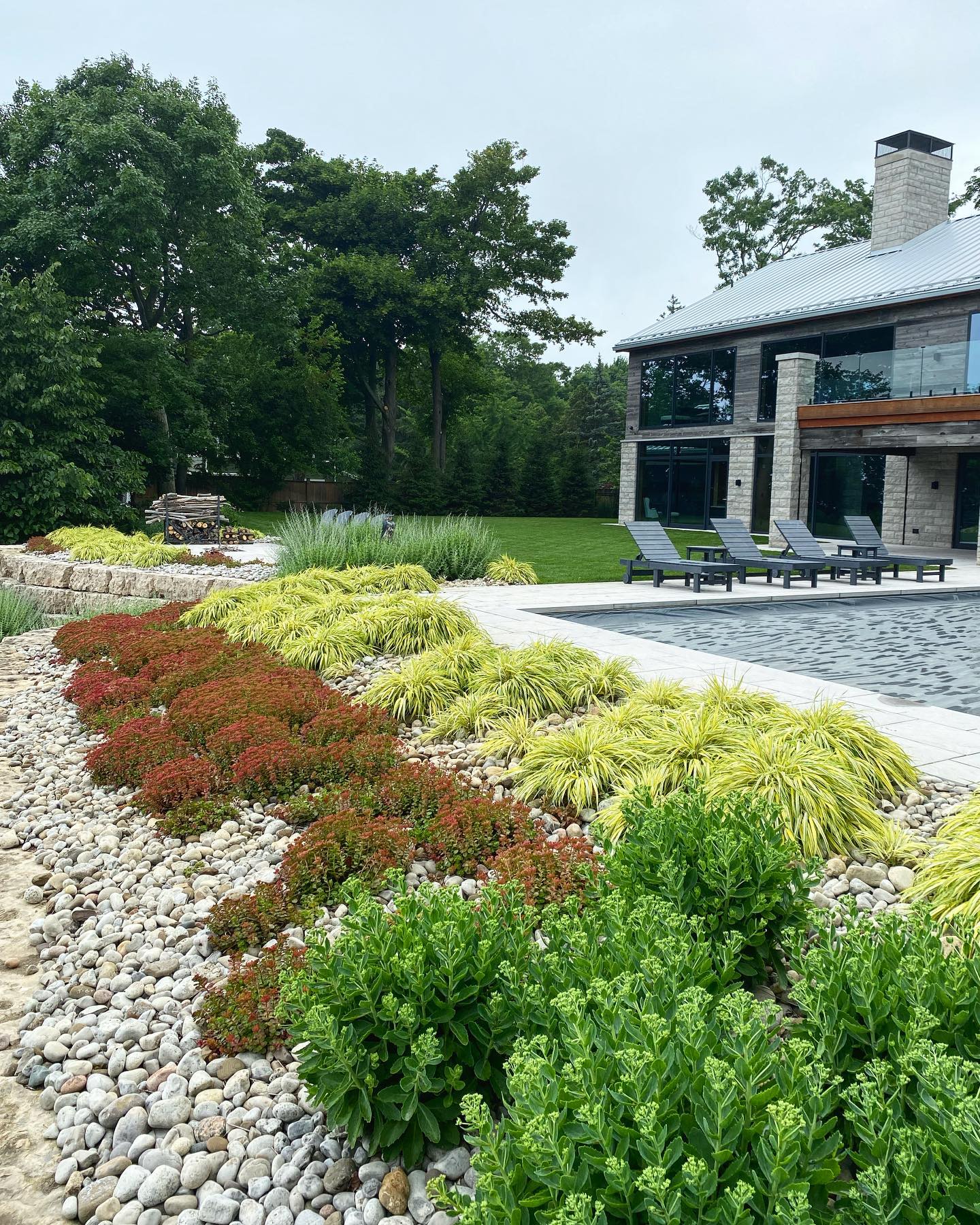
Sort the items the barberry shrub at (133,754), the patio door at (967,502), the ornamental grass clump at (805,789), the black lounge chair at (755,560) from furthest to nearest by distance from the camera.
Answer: the patio door at (967,502)
the black lounge chair at (755,560)
the barberry shrub at (133,754)
the ornamental grass clump at (805,789)

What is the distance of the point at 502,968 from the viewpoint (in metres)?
2.14

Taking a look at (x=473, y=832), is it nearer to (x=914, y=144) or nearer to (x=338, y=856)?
(x=338, y=856)

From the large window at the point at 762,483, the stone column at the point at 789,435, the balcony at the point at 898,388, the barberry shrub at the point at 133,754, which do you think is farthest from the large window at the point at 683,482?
the barberry shrub at the point at 133,754

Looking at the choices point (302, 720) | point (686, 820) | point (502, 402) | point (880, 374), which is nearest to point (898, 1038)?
point (686, 820)

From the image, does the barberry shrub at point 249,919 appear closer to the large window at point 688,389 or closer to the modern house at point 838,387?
the modern house at point 838,387

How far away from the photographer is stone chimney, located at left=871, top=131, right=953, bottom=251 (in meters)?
20.9

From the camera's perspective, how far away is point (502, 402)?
48.2 m

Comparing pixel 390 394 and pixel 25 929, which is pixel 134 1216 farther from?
pixel 390 394

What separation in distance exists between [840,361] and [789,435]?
180cm

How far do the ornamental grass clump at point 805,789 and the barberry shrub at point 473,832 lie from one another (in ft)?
2.63

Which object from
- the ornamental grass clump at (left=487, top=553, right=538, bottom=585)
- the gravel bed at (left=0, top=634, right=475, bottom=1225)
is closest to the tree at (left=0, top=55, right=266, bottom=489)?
the ornamental grass clump at (left=487, top=553, right=538, bottom=585)

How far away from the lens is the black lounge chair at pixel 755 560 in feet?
41.0

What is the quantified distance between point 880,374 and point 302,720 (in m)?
16.0

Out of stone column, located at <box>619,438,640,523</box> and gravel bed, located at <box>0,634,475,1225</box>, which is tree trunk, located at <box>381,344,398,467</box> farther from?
gravel bed, located at <box>0,634,475,1225</box>
